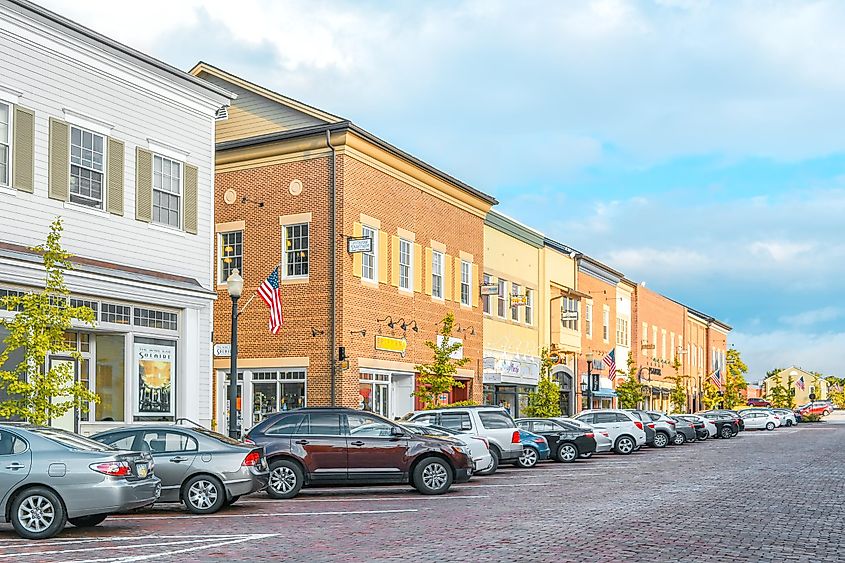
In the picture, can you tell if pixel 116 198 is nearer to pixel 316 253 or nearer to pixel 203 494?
pixel 203 494

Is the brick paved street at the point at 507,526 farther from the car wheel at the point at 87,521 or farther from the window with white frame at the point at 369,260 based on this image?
the window with white frame at the point at 369,260

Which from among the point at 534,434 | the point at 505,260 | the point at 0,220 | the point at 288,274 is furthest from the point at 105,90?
the point at 505,260

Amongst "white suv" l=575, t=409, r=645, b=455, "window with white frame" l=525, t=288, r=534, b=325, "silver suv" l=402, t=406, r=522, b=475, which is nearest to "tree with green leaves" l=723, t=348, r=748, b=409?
"window with white frame" l=525, t=288, r=534, b=325

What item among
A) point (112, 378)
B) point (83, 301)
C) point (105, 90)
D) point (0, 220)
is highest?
point (105, 90)

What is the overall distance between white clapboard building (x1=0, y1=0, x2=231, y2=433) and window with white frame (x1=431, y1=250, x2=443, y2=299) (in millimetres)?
13922

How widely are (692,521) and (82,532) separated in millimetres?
8679

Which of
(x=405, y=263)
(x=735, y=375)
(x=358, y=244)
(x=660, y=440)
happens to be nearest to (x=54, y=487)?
(x=358, y=244)

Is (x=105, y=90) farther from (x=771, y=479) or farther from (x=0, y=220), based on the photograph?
(x=771, y=479)

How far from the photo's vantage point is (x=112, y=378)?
2439 cm

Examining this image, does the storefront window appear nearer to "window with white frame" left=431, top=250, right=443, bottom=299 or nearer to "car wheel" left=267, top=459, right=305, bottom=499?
"car wheel" left=267, top=459, right=305, bottom=499

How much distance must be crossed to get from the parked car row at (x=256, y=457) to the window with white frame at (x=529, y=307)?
1403 cm

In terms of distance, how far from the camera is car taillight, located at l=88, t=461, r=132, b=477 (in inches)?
562

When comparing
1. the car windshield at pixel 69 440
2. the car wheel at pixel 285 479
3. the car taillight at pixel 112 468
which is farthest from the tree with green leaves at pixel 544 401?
the car taillight at pixel 112 468

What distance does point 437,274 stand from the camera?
40469 mm
